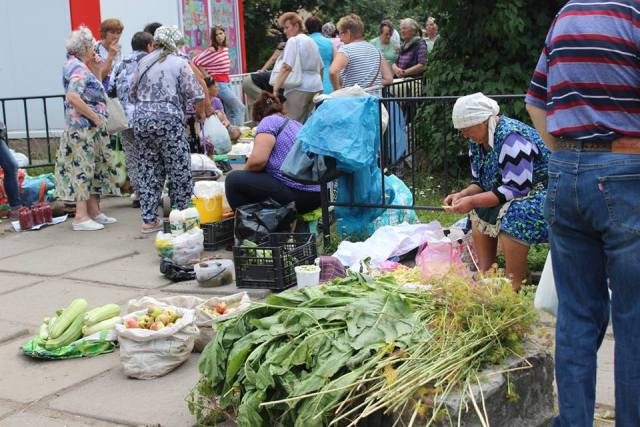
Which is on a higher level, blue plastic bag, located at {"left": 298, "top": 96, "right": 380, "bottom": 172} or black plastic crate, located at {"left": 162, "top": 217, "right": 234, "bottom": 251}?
blue plastic bag, located at {"left": 298, "top": 96, "right": 380, "bottom": 172}

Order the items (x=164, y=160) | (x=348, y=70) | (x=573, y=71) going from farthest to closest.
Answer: (x=348, y=70) < (x=164, y=160) < (x=573, y=71)

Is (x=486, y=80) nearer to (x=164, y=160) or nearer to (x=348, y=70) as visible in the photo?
(x=348, y=70)

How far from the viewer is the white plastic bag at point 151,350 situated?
16.6 feet

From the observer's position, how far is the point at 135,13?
1405 cm

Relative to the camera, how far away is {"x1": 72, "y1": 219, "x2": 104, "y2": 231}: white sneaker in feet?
30.2

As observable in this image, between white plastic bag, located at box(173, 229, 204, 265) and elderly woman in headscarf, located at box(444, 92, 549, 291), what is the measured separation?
252 cm

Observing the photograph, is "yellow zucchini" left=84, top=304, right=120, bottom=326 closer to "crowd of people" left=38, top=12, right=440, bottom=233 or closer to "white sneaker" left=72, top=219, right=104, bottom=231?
"crowd of people" left=38, top=12, right=440, bottom=233

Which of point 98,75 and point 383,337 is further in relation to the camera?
point 98,75

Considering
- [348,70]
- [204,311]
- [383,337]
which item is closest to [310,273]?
[204,311]

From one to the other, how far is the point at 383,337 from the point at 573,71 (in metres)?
1.35

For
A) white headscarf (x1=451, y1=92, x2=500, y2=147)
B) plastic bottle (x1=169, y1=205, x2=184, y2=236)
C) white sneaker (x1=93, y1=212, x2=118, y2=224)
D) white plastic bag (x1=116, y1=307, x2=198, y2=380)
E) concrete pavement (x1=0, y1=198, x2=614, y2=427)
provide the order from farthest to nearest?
white sneaker (x1=93, y1=212, x2=118, y2=224) → plastic bottle (x1=169, y1=205, x2=184, y2=236) → white headscarf (x1=451, y1=92, x2=500, y2=147) → white plastic bag (x1=116, y1=307, x2=198, y2=380) → concrete pavement (x1=0, y1=198, x2=614, y2=427)

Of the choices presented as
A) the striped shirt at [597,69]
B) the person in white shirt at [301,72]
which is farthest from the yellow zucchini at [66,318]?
the person in white shirt at [301,72]

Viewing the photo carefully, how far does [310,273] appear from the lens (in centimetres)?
618

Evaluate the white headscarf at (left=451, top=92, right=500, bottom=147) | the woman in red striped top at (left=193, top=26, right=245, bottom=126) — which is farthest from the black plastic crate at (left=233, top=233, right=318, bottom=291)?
the woman in red striped top at (left=193, top=26, right=245, bottom=126)
